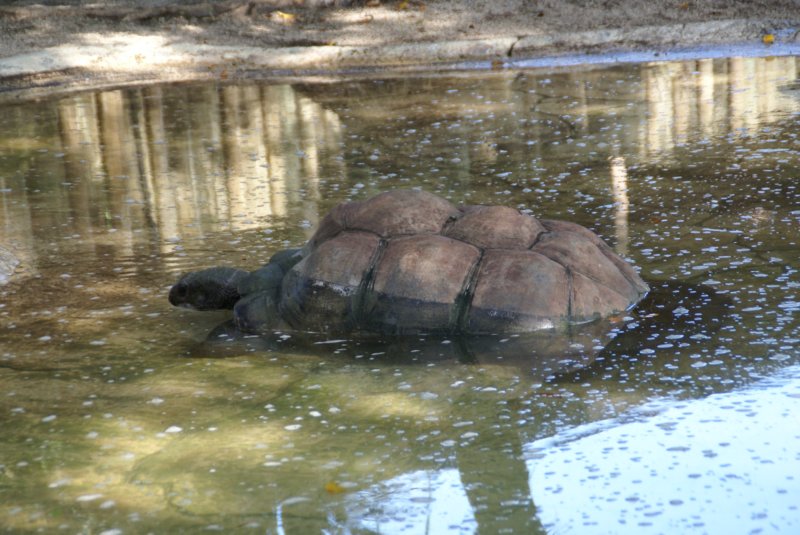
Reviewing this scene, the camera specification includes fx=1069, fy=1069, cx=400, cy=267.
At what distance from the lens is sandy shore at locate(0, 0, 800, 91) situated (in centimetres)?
1179

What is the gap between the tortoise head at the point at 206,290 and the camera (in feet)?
14.5

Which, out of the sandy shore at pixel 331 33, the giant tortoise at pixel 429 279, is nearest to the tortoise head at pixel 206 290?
the giant tortoise at pixel 429 279

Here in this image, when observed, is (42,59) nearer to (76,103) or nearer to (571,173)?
(76,103)

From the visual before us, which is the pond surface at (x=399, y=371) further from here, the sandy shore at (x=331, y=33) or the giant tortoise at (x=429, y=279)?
the sandy shore at (x=331, y=33)

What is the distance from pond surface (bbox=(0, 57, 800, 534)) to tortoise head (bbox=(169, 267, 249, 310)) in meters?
0.06

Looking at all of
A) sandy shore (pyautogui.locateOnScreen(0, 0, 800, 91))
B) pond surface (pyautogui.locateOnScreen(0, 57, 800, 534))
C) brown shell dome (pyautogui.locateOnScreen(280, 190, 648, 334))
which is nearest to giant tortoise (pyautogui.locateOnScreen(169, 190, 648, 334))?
brown shell dome (pyautogui.locateOnScreen(280, 190, 648, 334))

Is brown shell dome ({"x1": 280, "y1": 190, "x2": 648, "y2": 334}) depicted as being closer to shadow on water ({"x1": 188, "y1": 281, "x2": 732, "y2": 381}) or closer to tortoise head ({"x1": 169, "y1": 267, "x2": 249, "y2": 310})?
shadow on water ({"x1": 188, "y1": 281, "x2": 732, "y2": 381})

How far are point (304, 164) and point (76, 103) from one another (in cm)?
414

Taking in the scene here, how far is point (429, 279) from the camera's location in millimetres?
4086

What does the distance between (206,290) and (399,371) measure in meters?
1.11

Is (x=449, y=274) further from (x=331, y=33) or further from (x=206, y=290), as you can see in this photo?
(x=331, y=33)

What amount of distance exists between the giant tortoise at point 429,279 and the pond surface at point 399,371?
0.13m

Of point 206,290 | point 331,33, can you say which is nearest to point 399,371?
point 206,290

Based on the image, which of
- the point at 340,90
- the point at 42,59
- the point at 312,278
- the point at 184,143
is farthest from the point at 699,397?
the point at 42,59
